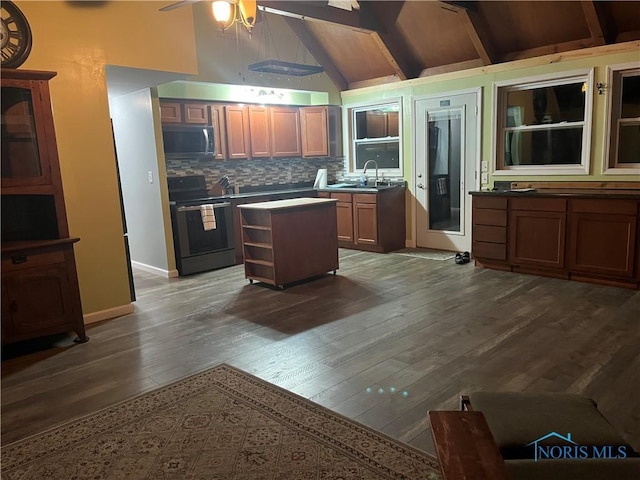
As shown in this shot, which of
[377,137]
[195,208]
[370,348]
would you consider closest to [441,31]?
[377,137]

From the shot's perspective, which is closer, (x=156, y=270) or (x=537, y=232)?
(x=537, y=232)

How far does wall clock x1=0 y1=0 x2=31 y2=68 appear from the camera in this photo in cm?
335

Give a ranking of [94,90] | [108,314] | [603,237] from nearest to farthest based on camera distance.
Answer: [94,90] → [108,314] → [603,237]

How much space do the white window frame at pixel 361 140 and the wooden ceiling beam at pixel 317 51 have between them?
0.40m

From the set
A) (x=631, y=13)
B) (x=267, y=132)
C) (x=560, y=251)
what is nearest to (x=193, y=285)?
(x=267, y=132)

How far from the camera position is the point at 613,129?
4.84m

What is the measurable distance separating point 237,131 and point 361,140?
2.02m

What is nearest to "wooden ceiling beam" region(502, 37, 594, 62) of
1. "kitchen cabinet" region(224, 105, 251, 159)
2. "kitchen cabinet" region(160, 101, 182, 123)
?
"kitchen cabinet" region(224, 105, 251, 159)

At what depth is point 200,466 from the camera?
2084 mm

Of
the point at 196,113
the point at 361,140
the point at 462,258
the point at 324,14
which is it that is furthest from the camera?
the point at 361,140

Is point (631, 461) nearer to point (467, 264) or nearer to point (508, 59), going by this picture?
point (467, 264)

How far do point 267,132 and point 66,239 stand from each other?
3.74m

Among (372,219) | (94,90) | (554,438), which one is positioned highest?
(94,90)

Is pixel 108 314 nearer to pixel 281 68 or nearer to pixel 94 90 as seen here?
pixel 94 90
